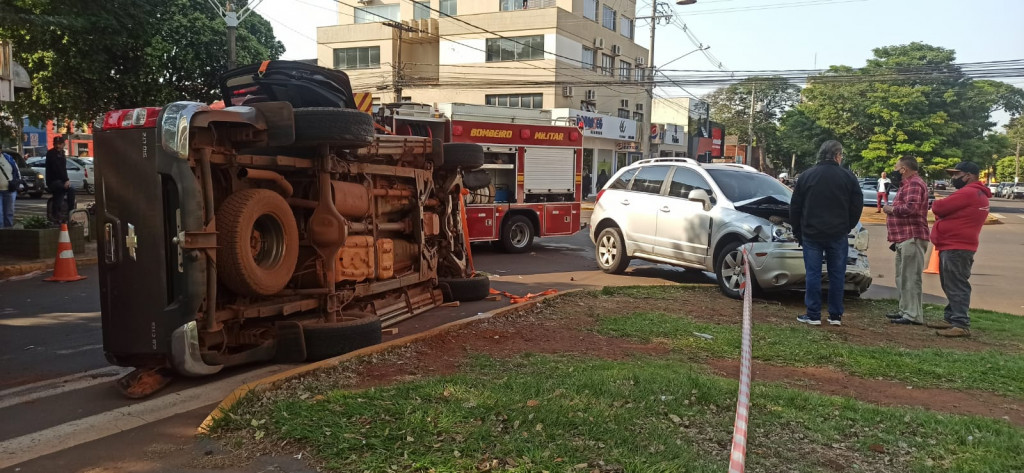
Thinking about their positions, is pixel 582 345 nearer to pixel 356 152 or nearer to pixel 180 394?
pixel 356 152

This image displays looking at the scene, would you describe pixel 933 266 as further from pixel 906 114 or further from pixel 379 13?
pixel 379 13

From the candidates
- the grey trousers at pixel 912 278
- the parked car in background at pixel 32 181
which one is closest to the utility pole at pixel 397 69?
the parked car in background at pixel 32 181

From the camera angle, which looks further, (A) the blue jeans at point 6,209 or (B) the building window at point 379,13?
(B) the building window at point 379,13

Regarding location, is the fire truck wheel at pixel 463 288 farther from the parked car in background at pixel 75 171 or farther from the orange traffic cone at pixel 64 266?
the parked car in background at pixel 75 171

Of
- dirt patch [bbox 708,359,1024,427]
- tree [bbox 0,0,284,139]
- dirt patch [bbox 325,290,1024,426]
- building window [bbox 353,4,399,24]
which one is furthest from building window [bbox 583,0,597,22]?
dirt patch [bbox 708,359,1024,427]

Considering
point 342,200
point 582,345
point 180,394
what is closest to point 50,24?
point 342,200

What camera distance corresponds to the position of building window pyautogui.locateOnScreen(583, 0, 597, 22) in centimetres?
4159

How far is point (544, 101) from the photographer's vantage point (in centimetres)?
3888

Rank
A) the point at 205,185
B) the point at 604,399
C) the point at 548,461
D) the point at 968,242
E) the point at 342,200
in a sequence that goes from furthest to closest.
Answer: the point at 968,242
the point at 342,200
the point at 205,185
the point at 604,399
the point at 548,461

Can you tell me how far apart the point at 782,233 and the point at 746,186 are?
134cm

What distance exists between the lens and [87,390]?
195 inches

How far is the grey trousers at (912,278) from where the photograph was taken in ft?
25.1

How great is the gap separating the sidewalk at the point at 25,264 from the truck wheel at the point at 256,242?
278 inches

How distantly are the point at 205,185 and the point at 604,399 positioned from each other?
9.66 feet
